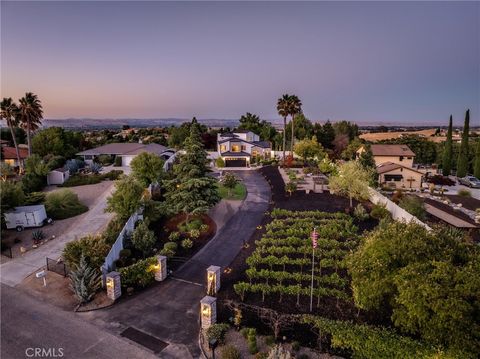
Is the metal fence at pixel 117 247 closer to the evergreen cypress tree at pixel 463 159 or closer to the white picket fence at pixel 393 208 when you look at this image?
the white picket fence at pixel 393 208

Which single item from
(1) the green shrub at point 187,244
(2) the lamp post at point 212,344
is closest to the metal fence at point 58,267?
(1) the green shrub at point 187,244

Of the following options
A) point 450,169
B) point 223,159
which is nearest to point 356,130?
point 450,169

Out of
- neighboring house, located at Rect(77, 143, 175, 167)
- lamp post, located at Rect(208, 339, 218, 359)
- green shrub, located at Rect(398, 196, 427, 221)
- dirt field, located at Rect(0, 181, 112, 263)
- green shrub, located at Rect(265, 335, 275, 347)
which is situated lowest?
lamp post, located at Rect(208, 339, 218, 359)

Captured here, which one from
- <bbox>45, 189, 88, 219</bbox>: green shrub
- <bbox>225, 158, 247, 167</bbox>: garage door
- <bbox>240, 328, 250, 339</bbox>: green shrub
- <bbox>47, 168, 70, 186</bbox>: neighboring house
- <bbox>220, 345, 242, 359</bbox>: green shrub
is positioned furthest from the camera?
<bbox>225, 158, 247, 167</bbox>: garage door

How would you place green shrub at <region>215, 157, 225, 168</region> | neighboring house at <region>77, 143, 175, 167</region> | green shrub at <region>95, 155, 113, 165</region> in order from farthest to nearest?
1. green shrub at <region>215, 157, 225, 168</region>
2. neighboring house at <region>77, 143, 175, 167</region>
3. green shrub at <region>95, 155, 113, 165</region>

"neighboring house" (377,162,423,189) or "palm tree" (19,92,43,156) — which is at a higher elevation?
"palm tree" (19,92,43,156)

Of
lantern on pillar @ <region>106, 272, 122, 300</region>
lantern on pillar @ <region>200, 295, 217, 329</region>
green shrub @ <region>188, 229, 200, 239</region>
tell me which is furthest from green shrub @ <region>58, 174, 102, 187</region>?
lantern on pillar @ <region>200, 295, 217, 329</region>

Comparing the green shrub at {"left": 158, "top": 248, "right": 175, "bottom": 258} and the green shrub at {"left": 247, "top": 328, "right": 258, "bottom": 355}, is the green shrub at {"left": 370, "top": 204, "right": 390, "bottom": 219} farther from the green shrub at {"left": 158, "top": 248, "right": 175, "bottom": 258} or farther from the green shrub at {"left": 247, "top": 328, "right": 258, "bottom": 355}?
the green shrub at {"left": 247, "top": 328, "right": 258, "bottom": 355}
